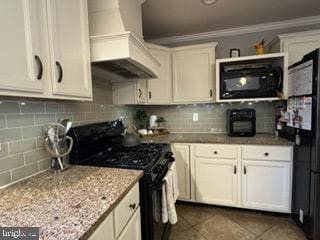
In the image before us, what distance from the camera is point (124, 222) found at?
105 cm

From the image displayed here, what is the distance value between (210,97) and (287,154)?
108 centimetres

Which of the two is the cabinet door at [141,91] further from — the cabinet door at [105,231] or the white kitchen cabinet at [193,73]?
the cabinet door at [105,231]

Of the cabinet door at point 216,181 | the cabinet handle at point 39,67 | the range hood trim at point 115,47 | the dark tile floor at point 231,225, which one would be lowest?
the dark tile floor at point 231,225

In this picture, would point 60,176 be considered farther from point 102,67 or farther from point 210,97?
point 210,97

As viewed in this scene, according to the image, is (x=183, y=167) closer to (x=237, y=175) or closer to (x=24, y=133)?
(x=237, y=175)

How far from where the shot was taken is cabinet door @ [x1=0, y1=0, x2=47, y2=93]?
803 mm

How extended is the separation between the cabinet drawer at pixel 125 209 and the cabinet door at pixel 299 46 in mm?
2224

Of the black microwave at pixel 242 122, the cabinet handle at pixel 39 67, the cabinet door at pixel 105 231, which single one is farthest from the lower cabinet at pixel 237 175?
the cabinet handle at pixel 39 67

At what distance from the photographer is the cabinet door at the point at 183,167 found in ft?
8.12

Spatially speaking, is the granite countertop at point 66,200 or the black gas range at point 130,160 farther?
the black gas range at point 130,160

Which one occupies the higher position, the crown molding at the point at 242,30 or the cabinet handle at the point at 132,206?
the crown molding at the point at 242,30

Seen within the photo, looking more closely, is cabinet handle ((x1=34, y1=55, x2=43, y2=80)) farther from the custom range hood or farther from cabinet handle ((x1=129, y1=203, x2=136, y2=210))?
cabinet handle ((x1=129, y1=203, x2=136, y2=210))

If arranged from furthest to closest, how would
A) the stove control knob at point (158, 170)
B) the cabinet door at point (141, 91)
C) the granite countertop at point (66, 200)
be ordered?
the cabinet door at point (141, 91) → the stove control knob at point (158, 170) → the granite countertop at point (66, 200)

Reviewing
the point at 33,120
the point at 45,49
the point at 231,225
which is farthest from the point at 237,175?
the point at 45,49
